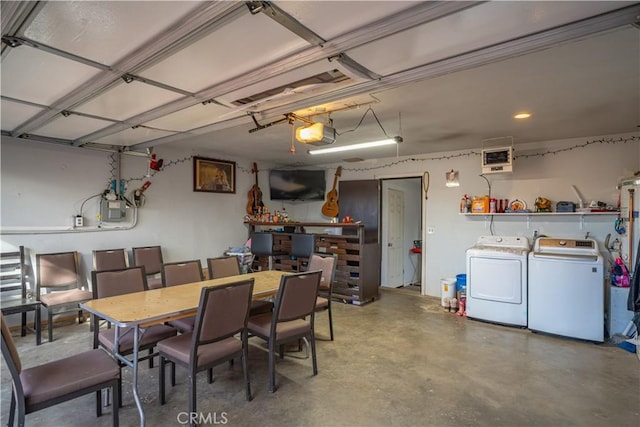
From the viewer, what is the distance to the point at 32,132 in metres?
3.84

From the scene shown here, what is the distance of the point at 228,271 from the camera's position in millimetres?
3904

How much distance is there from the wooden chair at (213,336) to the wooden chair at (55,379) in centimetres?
39

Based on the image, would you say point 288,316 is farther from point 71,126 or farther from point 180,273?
point 71,126

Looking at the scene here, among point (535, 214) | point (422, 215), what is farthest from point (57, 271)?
Answer: point (535, 214)

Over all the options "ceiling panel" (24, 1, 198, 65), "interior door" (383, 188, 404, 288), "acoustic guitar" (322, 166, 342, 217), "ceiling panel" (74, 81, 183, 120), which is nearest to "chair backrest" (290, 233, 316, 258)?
"acoustic guitar" (322, 166, 342, 217)

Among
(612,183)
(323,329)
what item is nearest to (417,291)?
(323,329)

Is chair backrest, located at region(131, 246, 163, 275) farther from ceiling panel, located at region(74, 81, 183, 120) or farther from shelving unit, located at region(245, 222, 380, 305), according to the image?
ceiling panel, located at region(74, 81, 183, 120)

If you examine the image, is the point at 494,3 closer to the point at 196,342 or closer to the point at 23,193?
the point at 196,342

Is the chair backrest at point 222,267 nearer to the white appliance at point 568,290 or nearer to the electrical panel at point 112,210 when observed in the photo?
the electrical panel at point 112,210

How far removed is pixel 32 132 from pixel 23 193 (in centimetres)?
80

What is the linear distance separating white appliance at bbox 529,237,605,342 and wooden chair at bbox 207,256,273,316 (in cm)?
320

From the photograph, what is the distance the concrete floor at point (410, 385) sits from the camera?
2385mm

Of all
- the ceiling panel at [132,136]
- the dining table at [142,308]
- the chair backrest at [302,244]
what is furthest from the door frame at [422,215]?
the ceiling panel at [132,136]

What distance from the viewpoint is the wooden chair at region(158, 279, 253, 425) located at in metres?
2.23
